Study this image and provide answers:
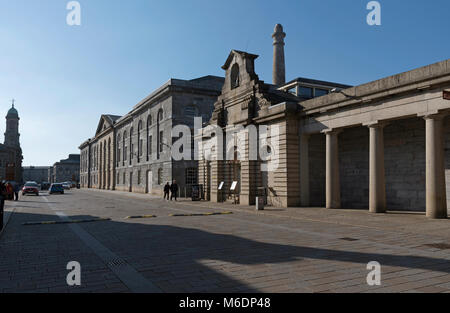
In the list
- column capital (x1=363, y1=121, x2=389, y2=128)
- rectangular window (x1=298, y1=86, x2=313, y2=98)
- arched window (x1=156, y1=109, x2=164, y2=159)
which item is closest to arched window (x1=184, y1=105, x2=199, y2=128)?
arched window (x1=156, y1=109, x2=164, y2=159)

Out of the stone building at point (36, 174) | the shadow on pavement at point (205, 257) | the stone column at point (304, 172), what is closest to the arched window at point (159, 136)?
the stone column at point (304, 172)

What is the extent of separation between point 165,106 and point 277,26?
19.4m

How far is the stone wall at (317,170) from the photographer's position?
21.0 metres

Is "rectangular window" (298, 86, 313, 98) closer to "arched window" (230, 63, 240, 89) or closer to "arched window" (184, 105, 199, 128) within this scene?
"arched window" (230, 63, 240, 89)

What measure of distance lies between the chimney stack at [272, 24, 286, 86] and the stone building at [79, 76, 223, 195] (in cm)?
743

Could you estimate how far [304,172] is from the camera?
20.5 m

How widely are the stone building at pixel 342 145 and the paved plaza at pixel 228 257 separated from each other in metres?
4.31

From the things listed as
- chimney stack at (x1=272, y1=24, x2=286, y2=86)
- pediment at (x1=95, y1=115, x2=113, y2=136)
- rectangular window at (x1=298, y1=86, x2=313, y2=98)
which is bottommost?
rectangular window at (x1=298, y1=86, x2=313, y2=98)

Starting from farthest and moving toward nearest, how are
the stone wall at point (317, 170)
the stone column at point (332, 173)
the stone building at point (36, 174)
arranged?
the stone building at point (36, 174) → the stone wall at point (317, 170) → the stone column at point (332, 173)

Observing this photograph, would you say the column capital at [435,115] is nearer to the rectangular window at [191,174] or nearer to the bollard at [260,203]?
the bollard at [260,203]

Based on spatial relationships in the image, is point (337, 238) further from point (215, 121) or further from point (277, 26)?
point (277, 26)

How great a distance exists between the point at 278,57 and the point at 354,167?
30274mm

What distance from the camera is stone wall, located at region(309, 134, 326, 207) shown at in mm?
21031

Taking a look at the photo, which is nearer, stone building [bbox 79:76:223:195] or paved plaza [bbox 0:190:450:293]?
paved plaza [bbox 0:190:450:293]
